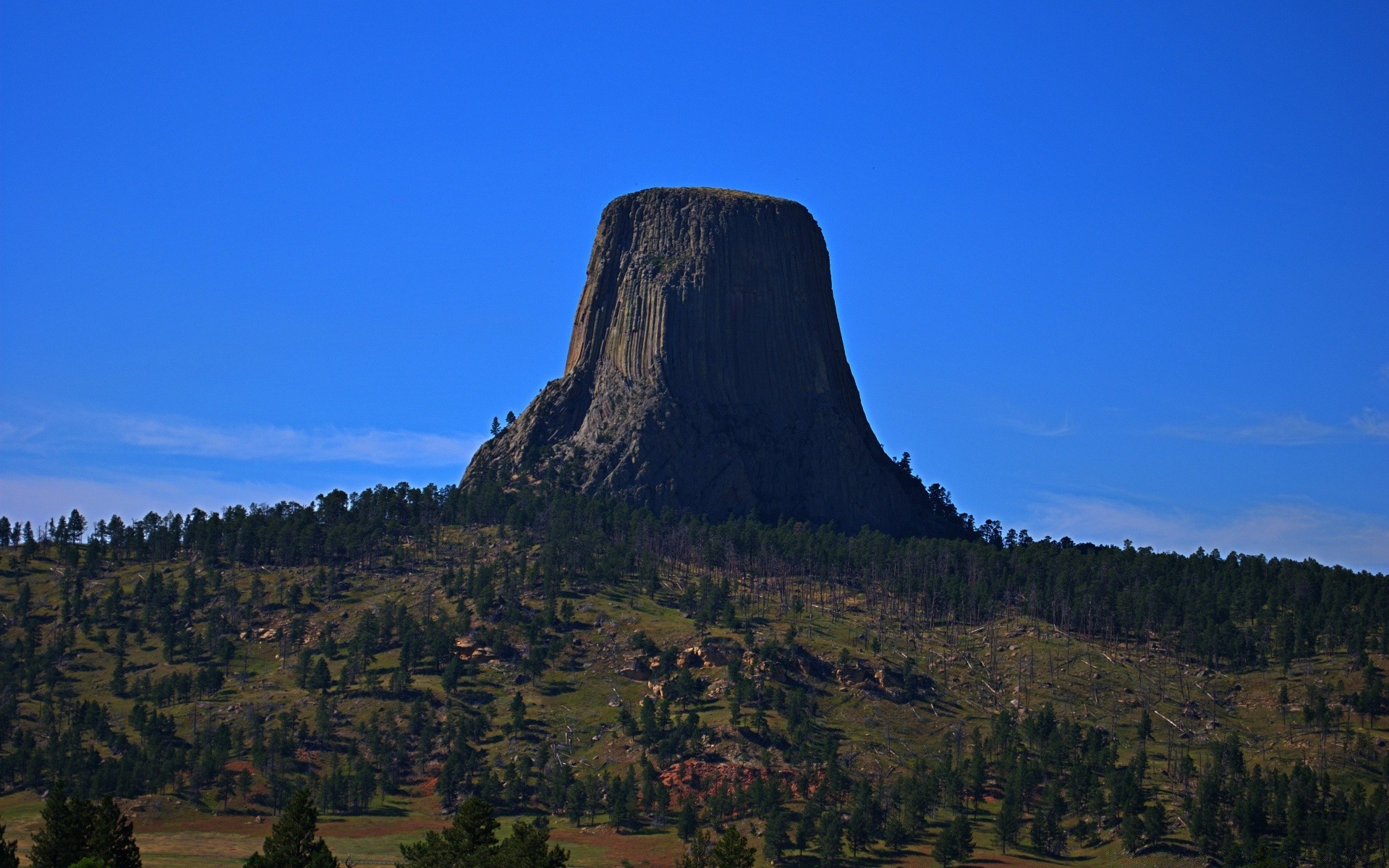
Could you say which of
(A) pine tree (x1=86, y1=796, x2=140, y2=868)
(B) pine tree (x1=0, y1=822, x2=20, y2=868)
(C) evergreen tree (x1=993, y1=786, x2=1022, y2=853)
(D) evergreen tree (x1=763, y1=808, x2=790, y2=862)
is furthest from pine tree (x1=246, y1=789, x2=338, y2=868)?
(C) evergreen tree (x1=993, y1=786, x2=1022, y2=853)

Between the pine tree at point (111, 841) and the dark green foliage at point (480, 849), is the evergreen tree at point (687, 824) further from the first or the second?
the pine tree at point (111, 841)

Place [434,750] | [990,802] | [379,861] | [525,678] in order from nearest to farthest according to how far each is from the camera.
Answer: [379,861] → [990,802] → [434,750] → [525,678]

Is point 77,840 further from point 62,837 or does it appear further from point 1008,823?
point 1008,823

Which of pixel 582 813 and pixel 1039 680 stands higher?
pixel 1039 680

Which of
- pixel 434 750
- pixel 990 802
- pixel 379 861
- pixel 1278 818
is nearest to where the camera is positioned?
pixel 379 861

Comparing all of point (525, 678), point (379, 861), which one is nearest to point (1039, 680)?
point (525, 678)

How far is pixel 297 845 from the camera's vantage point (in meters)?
103

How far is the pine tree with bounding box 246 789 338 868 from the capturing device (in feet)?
327

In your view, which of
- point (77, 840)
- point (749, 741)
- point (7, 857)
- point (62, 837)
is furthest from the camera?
point (749, 741)

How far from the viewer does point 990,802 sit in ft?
541

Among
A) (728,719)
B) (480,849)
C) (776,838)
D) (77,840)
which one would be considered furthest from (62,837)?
(728,719)

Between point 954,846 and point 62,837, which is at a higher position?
point 62,837

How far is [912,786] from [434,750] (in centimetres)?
5291

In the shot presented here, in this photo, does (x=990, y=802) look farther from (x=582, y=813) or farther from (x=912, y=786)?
(x=582, y=813)
